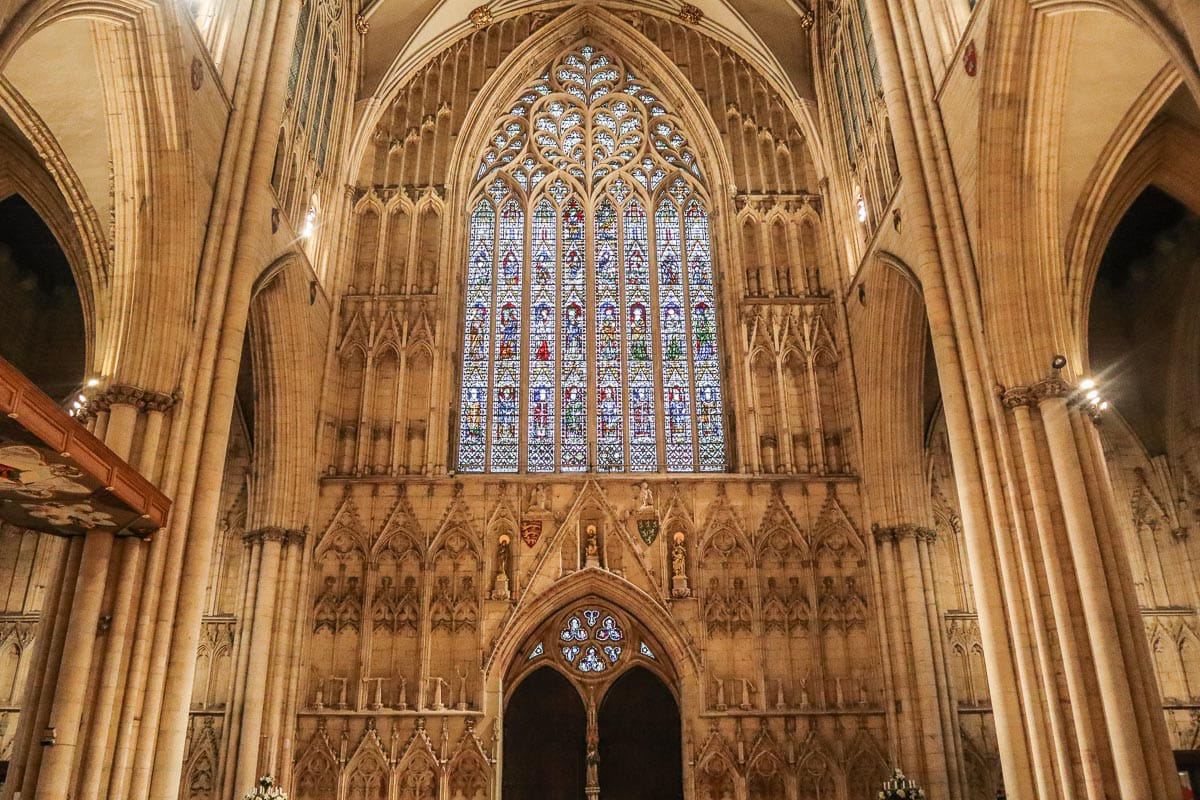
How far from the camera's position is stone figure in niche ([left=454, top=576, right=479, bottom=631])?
17.4 metres

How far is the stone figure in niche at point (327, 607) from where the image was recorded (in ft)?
56.6

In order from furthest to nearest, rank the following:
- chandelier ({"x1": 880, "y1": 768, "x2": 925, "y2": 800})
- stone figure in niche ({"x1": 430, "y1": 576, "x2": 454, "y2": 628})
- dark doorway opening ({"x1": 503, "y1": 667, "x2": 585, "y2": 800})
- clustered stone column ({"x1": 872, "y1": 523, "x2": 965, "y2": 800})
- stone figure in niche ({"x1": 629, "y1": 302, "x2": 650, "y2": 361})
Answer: stone figure in niche ({"x1": 629, "y1": 302, "x2": 650, "y2": 361}), stone figure in niche ({"x1": 430, "y1": 576, "x2": 454, "y2": 628}), dark doorway opening ({"x1": 503, "y1": 667, "x2": 585, "y2": 800}), clustered stone column ({"x1": 872, "y1": 523, "x2": 965, "y2": 800}), chandelier ({"x1": 880, "y1": 768, "x2": 925, "y2": 800})

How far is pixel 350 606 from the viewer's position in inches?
687

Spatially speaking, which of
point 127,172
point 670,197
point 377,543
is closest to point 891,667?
point 377,543

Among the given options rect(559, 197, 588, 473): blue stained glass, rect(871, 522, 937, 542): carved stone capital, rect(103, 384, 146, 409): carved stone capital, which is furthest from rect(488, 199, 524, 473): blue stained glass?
rect(103, 384, 146, 409): carved stone capital

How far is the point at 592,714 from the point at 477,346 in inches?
300

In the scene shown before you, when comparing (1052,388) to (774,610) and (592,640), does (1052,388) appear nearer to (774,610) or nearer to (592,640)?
(774,610)

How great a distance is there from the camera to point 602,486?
1847cm

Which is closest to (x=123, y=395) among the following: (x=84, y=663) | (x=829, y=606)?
(x=84, y=663)

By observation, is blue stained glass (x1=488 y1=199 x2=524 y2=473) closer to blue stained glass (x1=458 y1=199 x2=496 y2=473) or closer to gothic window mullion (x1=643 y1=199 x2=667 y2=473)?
blue stained glass (x1=458 y1=199 x2=496 y2=473)

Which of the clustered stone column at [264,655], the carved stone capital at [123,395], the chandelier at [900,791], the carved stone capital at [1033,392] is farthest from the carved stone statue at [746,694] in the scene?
the carved stone capital at [123,395]

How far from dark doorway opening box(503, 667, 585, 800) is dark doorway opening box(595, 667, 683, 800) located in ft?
1.23

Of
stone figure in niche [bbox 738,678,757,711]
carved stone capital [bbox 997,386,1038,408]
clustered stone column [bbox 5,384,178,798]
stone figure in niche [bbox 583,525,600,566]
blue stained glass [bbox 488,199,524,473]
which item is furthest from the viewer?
blue stained glass [bbox 488,199,524,473]

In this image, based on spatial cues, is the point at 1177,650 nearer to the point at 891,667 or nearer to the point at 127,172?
the point at 891,667
